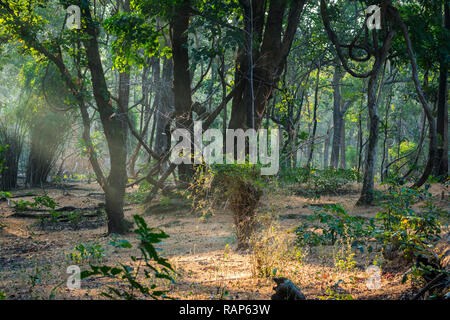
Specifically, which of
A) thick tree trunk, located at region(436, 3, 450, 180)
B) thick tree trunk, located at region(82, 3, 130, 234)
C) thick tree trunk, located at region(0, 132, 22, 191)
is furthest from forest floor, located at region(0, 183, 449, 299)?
thick tree trunk, located at region(0, 132, 22, 191)

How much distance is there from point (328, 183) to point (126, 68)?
5846mm

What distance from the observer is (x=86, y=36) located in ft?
22.9

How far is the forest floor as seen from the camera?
12.3 ft

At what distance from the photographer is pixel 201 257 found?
564cm

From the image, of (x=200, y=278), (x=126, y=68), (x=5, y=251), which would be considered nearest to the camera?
(x=200, y=278)

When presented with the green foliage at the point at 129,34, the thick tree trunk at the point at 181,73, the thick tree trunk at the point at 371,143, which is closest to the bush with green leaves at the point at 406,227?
the thick tree trunk at the point at 371,143

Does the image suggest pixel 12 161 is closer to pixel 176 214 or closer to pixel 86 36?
pixel 176 214

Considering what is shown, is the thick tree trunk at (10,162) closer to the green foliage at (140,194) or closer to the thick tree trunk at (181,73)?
the green foliage at (140,194)

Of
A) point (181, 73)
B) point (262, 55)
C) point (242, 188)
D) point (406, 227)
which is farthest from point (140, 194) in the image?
point (406, 227)

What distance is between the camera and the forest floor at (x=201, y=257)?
3.75 m

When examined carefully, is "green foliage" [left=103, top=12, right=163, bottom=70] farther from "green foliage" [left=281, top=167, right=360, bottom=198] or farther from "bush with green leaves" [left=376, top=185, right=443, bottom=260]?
"bush with green leaves" [left=376, top=185, right=443, bottom=260]

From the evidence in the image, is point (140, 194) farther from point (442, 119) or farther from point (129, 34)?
point (442, 119)


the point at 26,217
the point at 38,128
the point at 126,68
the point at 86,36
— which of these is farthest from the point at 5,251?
the point at 38,128
